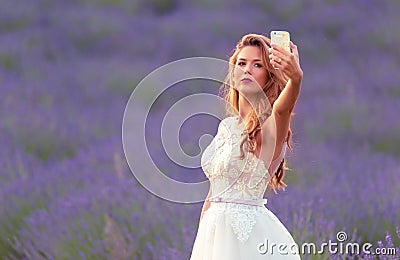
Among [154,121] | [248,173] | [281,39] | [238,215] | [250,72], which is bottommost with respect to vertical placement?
[238,215]

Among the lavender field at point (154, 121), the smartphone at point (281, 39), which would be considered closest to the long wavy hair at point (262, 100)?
the smartphone at point (281, 39)

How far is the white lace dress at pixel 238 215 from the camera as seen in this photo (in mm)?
2568

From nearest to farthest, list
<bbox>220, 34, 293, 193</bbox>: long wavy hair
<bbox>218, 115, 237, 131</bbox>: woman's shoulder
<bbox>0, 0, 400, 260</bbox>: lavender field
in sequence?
<bbox>220, 34, 293, 193</bbox>: long wavy hair → <bbox>218, 115, 237, 131</bbox>: woman's shoulder → <bbox>0, 0, 400, 260</bbox>: lavender field

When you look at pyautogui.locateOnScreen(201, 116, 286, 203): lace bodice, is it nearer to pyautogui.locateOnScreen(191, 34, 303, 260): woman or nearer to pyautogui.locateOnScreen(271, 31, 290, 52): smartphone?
pyautogui.locateOnScreen(191, 34, 303, 260): woman

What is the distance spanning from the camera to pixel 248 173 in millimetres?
2602

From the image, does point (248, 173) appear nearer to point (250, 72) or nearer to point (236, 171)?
point (236, 171)

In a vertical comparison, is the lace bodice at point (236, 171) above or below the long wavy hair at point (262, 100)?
below

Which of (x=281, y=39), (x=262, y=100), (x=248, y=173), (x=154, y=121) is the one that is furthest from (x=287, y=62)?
(x=154, y=121)

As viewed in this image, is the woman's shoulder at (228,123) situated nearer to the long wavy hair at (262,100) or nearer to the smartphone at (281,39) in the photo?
the long wavy hair at (262,100)

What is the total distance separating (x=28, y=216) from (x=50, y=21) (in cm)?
692

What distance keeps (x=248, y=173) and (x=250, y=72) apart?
28cm

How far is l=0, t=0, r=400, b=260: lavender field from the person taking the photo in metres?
4.05

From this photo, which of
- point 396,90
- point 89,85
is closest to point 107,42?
point 89,85

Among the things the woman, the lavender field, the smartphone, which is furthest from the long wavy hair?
the lavender field
